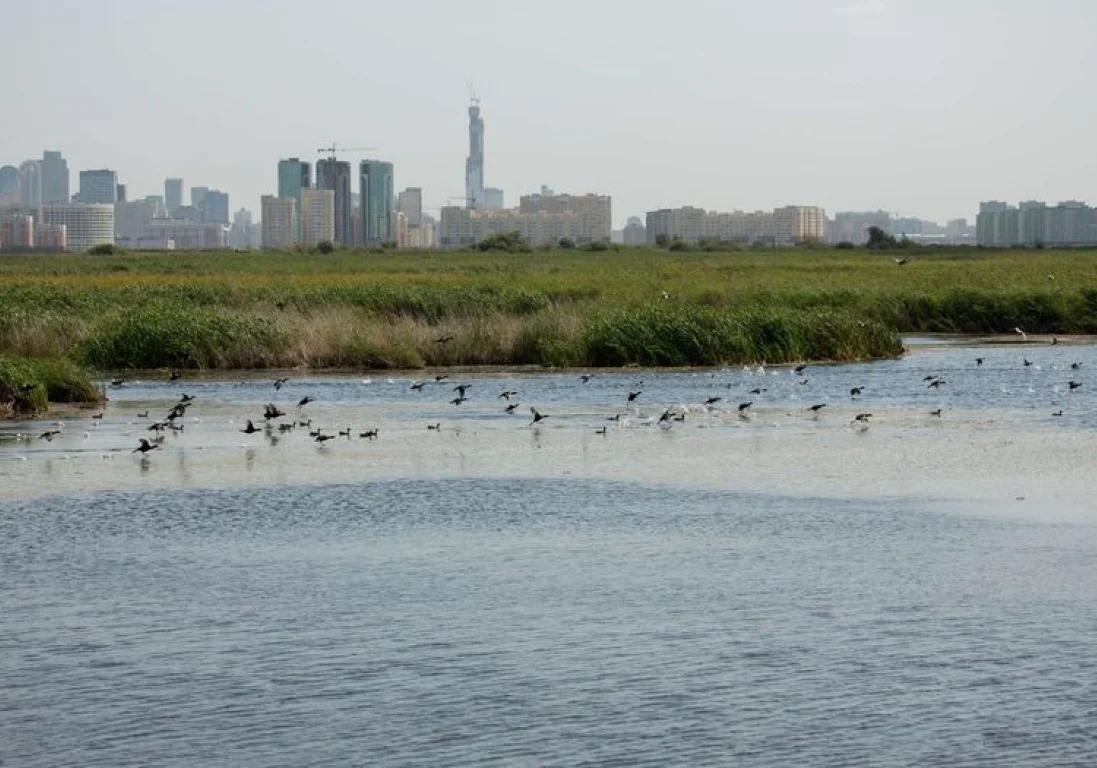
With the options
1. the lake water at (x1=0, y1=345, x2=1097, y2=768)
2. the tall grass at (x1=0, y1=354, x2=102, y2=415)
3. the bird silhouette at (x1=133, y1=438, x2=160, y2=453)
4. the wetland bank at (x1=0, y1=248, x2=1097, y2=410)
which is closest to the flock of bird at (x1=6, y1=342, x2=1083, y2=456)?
the bird silhouette at (x1=133, y1=438, x2=160, y2=453)

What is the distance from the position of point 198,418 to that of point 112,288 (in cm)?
3554

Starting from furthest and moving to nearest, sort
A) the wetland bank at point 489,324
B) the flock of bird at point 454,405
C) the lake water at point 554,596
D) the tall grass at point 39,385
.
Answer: the wetland bank at point 489,324
the tall grass at point 39,385
the flock of bird at point 454,405
the lake water at point 554,596

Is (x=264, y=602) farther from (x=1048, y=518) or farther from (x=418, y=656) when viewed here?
(x=1048, y=518)

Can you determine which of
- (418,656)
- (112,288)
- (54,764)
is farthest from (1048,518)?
(112,288)

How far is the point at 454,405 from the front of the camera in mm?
34500

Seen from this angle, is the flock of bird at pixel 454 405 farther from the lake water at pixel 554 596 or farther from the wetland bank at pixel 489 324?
the wetland bank at pixel 489 324

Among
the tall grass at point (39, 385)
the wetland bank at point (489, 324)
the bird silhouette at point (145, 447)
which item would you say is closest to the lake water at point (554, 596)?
the bird silhouette at point (145, 447)

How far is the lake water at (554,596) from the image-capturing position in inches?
499

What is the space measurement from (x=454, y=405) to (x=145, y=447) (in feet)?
28.0

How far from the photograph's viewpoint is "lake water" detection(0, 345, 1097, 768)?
12.7m

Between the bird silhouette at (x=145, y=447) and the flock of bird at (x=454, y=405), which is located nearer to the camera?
the bird silhouette at (x=145, y=447)

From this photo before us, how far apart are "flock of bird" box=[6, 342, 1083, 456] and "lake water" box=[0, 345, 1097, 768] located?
0.38 m

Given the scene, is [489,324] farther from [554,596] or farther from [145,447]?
[554,596]

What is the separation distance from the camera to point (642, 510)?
22.0 meters
